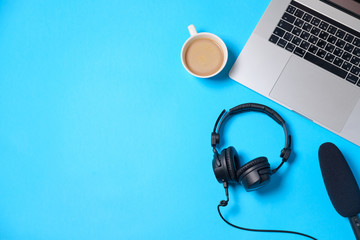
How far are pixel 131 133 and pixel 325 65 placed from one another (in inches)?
23.2

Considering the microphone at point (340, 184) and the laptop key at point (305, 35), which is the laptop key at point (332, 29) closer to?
the laptop key at point (305, 35)

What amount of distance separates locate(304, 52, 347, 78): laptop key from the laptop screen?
0.50ft

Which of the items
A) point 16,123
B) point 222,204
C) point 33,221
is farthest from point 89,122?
point 222,204

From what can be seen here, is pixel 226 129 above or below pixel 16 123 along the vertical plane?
above

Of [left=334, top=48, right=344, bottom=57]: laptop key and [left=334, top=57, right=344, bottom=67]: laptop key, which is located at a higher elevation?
[left=334, top=48, right=344, bottom=57]: laptop key

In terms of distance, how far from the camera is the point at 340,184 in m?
0.84

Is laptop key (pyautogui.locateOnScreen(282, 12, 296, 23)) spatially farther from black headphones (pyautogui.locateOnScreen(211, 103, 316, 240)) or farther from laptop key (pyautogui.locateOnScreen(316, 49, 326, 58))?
black headphones (pyautogui.locateOnScreen(211, 103, 316, 240))

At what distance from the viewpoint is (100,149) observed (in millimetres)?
998

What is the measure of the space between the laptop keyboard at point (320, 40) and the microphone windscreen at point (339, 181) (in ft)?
0.69

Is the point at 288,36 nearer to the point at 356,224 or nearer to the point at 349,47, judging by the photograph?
the point at 349,47

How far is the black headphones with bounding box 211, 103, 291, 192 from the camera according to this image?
0.81 m

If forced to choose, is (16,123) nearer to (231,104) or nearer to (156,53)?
(156,53)

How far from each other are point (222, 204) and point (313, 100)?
38 cm

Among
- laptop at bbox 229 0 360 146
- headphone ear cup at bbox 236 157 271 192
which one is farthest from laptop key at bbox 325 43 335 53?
headphone ear cup at bbox 236 157 271 192
